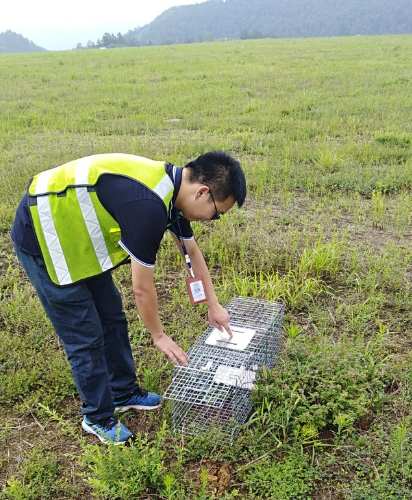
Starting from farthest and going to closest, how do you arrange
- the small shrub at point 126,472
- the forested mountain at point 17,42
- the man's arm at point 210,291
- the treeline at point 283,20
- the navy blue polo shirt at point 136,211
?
the forested mountain at point 17,42, the treeline at point 283,20, the man's arm at point 210,291, the small shrub at point 126,472, the navy blue polo shirt at point 136,211

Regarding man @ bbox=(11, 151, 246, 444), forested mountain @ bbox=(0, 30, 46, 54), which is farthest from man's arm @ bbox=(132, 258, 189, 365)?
forested mountain @ bbox=(0, 30, 46, 54)

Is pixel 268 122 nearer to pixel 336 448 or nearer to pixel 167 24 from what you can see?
pixel 336 448

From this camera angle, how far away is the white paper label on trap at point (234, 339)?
2674 millimetres

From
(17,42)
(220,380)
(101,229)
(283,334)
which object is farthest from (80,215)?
(17,42)

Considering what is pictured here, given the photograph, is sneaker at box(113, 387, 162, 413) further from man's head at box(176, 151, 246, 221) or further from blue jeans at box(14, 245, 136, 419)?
man's head at box(176, 151, 246, 221)

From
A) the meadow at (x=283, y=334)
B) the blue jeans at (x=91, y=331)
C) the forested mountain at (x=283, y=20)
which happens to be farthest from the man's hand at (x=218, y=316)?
the forested mountain at (x=283, y=20)

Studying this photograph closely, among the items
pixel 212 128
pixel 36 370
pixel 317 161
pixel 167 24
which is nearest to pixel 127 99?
pixel 212 128

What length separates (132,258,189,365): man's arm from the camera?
2029mm

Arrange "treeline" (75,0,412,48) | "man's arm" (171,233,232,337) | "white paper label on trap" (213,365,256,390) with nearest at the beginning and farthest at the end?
"white paper label on trap" (213,365,256,390) → "man's arm" (171,233,232,337) → "treeline" (75,0,412,48)

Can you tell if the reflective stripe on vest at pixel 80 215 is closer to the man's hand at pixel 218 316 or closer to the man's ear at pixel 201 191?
the man's ear at pixel 201 191

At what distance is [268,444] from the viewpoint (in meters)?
2.46

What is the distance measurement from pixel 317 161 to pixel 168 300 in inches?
140

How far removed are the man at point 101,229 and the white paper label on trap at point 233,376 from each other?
31 cm

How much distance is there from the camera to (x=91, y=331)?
2.36 metres
